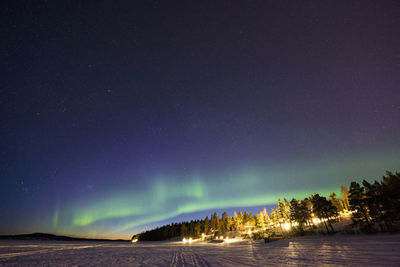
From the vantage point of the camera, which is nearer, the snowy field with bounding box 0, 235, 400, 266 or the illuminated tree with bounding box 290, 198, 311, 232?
the snowy field with bounding box 0, 235, 400, 266

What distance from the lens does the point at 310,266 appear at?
10.5 m

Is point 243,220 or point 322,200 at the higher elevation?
point 322,200

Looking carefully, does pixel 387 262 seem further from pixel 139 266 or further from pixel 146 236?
pixel 146 236

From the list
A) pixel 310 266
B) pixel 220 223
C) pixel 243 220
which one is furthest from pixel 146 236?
pixel 310 266

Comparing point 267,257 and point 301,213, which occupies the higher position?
point 301,213

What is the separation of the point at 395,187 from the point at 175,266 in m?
44.5

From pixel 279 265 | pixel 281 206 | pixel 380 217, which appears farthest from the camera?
pixel 281 206

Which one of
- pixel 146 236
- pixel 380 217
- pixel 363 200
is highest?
pixel 363 200

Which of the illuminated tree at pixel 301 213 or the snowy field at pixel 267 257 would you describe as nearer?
the snowy field at pixel 267 257

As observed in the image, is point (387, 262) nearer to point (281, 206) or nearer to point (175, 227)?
point (281, 206)

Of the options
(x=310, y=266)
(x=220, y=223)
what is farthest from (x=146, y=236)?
(x=310, y=266)

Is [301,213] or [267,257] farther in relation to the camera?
[301,213]

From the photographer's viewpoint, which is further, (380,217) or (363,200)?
(363,200)

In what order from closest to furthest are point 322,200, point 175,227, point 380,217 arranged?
1. point 380,217
2. point 322,200
3. point 175,227
